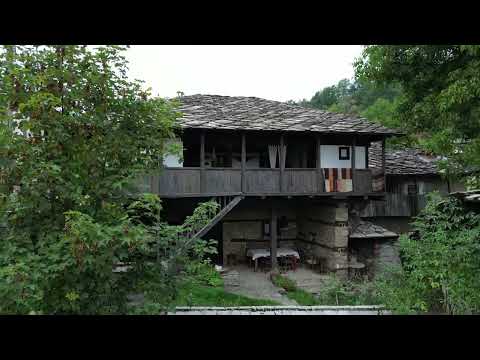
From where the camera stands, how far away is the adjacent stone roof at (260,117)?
41.5 feet

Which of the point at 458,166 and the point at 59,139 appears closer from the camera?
the point at 59,139

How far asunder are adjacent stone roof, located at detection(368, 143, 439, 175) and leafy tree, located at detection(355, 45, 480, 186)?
5.45 meters

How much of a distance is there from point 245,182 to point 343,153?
4.39 m

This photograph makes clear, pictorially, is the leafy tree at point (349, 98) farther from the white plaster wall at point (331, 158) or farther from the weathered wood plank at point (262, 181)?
the weathered wood plank at point (262, 181)

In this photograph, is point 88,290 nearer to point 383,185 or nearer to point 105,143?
point 105,143

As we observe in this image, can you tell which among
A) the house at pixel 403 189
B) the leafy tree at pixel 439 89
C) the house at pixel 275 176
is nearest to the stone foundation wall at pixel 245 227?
the house at pixel 275 176

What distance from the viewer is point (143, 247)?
3102mm

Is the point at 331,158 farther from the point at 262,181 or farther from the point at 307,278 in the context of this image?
the point at 307,278

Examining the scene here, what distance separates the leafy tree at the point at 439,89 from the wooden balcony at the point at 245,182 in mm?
3530

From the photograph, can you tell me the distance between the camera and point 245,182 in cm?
1298

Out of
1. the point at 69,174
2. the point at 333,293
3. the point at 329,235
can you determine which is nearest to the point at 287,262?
the point at 329,235
